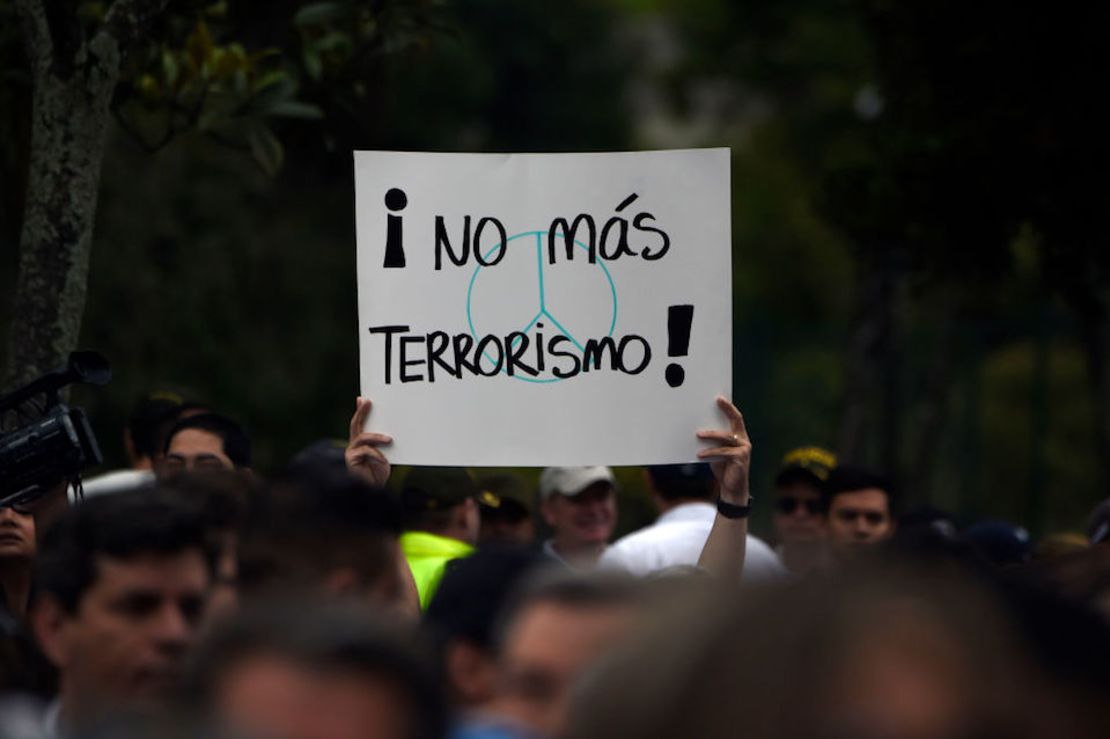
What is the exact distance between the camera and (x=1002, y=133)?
9.32 metres

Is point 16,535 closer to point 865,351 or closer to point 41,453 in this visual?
point 41,453

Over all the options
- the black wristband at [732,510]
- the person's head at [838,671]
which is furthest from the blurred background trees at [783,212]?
the person's head at [838,671]

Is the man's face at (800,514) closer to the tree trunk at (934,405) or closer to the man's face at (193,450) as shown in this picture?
the man's face at (193,450)

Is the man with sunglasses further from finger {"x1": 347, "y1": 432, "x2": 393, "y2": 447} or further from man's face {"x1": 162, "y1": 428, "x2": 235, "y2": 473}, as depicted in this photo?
finger {"x1": 347, "y1": 432, "x2": 393, "y2": 447}

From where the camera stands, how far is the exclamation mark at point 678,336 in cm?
547

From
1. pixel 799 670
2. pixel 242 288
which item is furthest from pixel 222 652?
pixel 242 288

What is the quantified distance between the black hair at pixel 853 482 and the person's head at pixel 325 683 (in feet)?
19.4

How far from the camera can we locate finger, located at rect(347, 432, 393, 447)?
5.26 meters

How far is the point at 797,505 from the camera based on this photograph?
8.48 m

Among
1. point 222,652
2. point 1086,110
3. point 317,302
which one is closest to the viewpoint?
point 222,652

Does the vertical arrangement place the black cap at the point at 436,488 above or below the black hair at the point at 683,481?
above

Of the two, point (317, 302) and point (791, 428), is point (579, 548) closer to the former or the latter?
point (791, 428)

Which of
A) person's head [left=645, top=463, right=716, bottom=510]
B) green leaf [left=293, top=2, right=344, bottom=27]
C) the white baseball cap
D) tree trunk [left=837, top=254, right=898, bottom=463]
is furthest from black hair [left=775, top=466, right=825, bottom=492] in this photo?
tree trunk [left=837, top=254, right=898, bottom=463]

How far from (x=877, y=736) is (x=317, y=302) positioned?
1777cm
